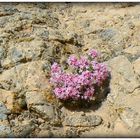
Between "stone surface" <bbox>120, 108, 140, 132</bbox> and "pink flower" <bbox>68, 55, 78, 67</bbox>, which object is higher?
"pink flower" <bbox>68, 55, 78, 67</bbox>

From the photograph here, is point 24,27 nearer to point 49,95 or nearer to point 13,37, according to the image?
point 13,37

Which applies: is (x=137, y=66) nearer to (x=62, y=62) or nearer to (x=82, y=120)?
(x=62, y=62)

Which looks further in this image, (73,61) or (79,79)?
(73,61)

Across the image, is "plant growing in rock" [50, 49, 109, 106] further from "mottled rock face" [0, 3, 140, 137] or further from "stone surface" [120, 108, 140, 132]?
"stone surface" [120, 108, 140, 132]

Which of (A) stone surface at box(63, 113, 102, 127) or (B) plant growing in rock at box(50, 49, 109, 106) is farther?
(B) plant growing in rock at box(50, 49, 109, 106)

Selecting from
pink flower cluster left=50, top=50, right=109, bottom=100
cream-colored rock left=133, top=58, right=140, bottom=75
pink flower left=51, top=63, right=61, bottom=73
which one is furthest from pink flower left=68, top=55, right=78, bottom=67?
cream-colored rock left=133, top=58, right=140, bottom=75

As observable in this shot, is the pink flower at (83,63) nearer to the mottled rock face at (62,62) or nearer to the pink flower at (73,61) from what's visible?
the pink flower at (73,61)

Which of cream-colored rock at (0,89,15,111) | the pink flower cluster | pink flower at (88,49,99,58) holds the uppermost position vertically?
pink flower at (88,49,99,58)

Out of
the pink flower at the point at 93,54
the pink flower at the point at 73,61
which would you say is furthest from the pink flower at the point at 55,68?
the pink flower at the point at 93,54

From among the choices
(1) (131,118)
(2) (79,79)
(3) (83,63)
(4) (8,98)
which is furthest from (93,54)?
(4) (8,98)
